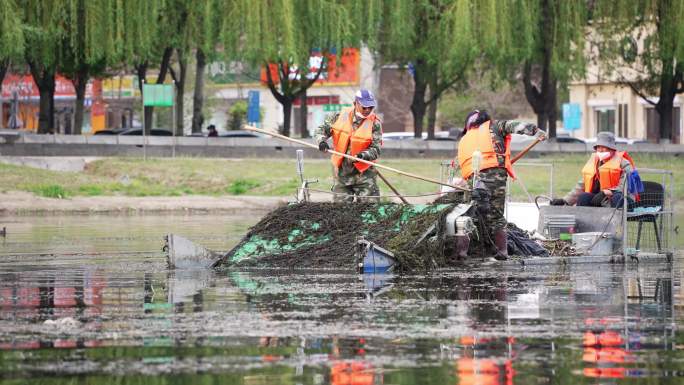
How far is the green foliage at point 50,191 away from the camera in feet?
112

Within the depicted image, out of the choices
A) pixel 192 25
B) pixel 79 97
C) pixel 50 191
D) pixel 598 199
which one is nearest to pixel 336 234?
pixel 598 199

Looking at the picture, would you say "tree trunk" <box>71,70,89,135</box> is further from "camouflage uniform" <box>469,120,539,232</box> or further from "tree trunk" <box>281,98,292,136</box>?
"camouflage uniform" <box>469,120,539,232</box>

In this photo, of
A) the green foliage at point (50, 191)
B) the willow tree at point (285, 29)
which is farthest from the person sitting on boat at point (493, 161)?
the willow tree at point (285, 29)

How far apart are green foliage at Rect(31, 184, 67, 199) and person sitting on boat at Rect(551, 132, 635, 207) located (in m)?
18.2

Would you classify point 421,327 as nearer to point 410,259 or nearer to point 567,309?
point 567,309

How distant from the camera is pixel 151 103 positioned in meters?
42.2

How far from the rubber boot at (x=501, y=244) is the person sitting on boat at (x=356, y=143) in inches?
67.0

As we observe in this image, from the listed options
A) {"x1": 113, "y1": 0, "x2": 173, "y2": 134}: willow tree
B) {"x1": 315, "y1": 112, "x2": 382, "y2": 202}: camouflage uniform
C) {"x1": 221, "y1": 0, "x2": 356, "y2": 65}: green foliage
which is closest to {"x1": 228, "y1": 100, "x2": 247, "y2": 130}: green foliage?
{"x1": 221, "y1": 0, "x2": 356, "y2": 65}: green foliage

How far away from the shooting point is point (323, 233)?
1648cm

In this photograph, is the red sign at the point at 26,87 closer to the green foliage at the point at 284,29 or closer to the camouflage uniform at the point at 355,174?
the green foliage at the point at 284,29

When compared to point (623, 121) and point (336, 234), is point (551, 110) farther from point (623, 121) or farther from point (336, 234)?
point (336, 234)

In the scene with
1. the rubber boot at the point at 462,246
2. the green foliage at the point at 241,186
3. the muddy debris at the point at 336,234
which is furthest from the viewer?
the green foliage at the point at 241,186

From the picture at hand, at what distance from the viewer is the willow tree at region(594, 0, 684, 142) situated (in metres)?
46.2

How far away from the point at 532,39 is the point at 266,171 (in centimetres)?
1167
